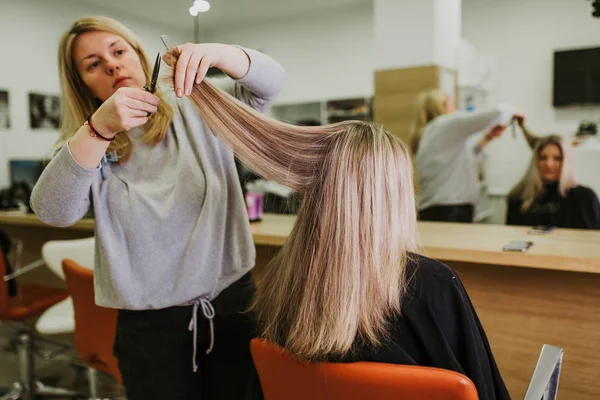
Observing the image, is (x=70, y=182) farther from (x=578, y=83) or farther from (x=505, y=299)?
(x=578, y=83)

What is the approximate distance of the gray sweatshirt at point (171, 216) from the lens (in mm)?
935

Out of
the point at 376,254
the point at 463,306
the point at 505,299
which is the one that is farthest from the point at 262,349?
the point at 505,299

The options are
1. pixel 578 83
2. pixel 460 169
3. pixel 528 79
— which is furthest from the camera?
pixel 528 79

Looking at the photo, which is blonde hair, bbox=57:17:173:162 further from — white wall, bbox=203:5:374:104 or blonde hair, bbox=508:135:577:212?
white wall, bbox=203:5:374:104

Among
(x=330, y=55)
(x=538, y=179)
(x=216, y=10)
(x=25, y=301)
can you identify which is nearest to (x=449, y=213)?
(x=538, y=179)

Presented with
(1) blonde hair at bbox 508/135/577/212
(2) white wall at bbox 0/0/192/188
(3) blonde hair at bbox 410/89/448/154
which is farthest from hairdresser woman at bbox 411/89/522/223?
(2) white wall at bbox 0/0/192/188

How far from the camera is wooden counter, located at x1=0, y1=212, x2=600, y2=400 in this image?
1291 mm

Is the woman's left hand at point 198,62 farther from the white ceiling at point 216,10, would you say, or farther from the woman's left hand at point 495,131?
the woman's left hand at point 495,131

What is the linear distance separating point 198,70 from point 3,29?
145 inches

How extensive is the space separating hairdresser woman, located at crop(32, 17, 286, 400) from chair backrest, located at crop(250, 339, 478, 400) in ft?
0.94

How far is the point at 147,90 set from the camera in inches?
31.7

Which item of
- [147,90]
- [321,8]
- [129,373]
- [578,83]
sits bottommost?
[129,373]

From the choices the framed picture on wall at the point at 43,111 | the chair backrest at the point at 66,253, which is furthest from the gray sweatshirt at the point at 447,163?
the framed picture on wall at the point at 43,111

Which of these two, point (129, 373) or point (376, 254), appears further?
point (129, 373)
